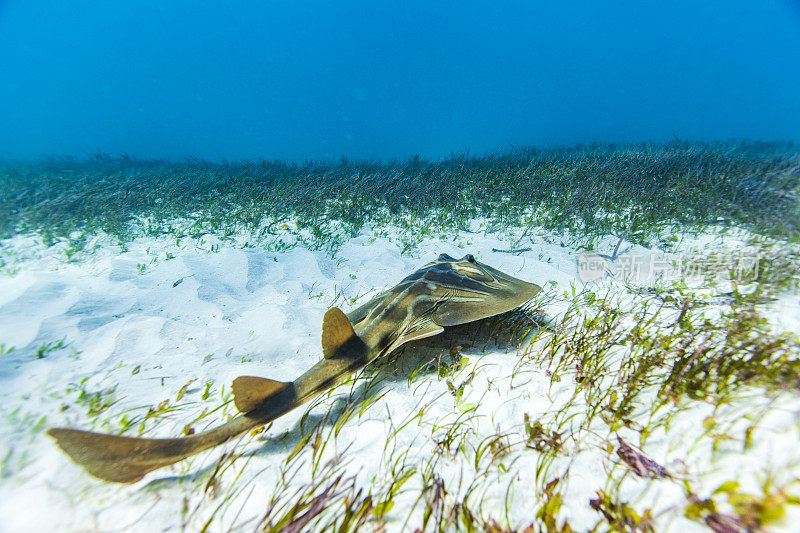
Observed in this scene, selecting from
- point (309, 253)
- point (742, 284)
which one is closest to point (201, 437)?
point (309, 253)

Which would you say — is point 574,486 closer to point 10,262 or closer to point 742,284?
point 742,284

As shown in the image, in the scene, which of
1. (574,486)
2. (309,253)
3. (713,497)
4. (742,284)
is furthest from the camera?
(309,253)

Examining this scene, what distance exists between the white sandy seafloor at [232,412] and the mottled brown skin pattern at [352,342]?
20 centimetres

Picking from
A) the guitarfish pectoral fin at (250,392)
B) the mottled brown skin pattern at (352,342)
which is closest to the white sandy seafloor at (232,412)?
the mottled brown skin pattern at (352,342)

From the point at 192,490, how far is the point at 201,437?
25 centimetres

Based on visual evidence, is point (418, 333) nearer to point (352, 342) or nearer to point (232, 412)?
point (352, 342)

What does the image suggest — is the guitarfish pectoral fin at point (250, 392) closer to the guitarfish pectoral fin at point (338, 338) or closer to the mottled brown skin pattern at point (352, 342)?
the mottled brown skin pattern at point (352, 342)

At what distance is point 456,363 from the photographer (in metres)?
2.53

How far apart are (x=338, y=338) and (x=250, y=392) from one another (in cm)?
62

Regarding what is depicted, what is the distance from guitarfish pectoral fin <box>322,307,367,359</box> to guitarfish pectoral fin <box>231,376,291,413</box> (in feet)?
1.35

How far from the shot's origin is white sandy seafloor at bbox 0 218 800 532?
146 centimetres

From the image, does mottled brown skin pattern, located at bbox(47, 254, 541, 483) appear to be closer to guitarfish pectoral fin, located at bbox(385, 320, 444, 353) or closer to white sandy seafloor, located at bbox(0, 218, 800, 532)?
guitarfish pectoral fin, located at bbox(385, 320, 444, 353)

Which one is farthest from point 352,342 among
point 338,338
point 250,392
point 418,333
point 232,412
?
point 232,412

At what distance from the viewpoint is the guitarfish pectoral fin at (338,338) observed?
2135 mm
